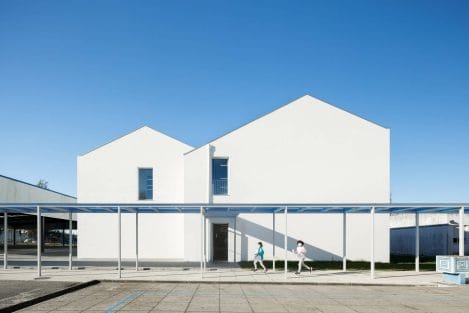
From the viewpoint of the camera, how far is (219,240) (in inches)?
850

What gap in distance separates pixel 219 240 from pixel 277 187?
4.41 metres

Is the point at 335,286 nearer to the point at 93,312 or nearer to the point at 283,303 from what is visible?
the point at 283,303

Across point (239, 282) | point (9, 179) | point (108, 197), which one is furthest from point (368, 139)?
point (9, 179)

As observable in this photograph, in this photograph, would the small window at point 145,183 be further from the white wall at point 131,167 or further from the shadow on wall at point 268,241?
the shadow on wall at point 268,241

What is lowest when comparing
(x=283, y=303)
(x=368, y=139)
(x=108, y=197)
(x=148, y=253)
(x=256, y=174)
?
(x=148, y=253)

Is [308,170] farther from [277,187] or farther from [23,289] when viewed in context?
[23,289]

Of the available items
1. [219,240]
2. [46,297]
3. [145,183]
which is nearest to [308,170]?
[219,240]

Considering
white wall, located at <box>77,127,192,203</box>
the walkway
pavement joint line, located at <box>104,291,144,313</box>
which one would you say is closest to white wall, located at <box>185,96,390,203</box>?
white wall, located at <box>77,127,192,203</box>

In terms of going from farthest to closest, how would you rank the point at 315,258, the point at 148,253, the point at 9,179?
1. the point at 9,179
2. the point at 148,253
3. the point at 315,258

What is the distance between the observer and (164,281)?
13875 millimetres

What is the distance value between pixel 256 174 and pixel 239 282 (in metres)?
8.55

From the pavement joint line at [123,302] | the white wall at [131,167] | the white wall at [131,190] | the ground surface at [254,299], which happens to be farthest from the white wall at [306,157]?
the pavement joint line at [123,302]

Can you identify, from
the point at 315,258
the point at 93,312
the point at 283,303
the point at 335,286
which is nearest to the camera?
the point at 93,312

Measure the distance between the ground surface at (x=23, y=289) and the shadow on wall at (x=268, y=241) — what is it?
10.3 m
